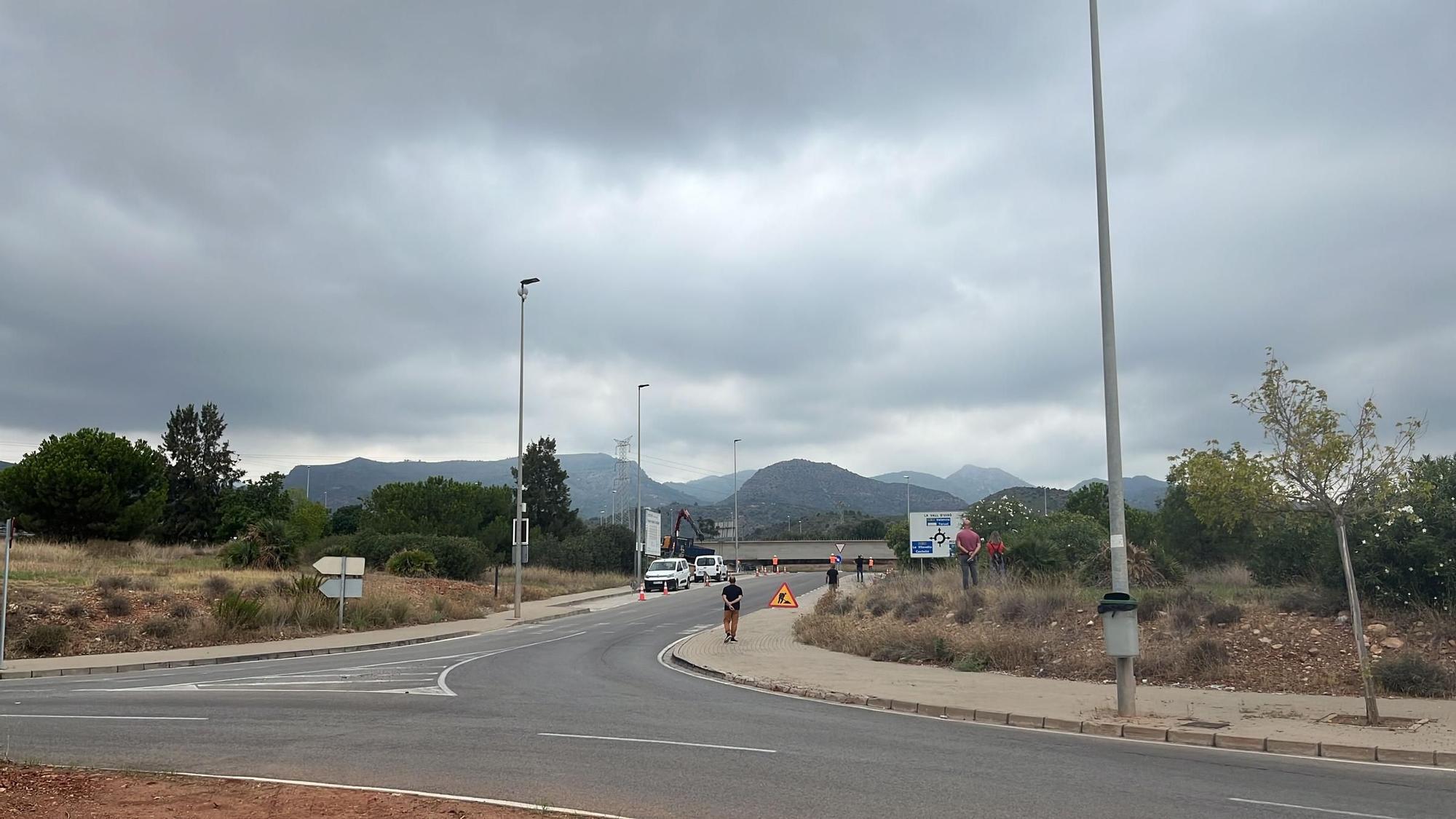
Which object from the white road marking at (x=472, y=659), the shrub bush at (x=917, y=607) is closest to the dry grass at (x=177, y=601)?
the white road marking at (x=472, y=659)

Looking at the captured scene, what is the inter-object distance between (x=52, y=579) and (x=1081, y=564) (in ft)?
95.1

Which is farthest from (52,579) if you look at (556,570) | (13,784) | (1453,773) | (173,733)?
(556,570)

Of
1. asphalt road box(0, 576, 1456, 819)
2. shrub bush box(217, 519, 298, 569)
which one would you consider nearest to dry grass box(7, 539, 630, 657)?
shrub bush box(217, 519, 298, 569)

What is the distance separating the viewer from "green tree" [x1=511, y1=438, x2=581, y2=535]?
3319 inches

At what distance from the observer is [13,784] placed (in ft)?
26.2

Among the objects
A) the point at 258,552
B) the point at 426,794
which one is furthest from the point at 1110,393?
the point at 258,552

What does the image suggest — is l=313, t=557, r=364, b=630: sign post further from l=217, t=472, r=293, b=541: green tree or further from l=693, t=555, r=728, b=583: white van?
l=217, t=472, r=293, b=541: green tree

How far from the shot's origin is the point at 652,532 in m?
75.2

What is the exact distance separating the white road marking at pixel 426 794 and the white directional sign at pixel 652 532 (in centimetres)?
6403

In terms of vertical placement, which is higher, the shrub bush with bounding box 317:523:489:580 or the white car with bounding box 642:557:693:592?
the shrub bush with bounding box 317:523:489:580

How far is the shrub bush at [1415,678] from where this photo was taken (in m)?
13.9

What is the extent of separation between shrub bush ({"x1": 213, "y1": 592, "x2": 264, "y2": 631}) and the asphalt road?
9.48 metres

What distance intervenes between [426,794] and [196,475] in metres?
78.5

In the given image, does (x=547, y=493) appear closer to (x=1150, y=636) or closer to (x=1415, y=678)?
(x=1150, y=636)
